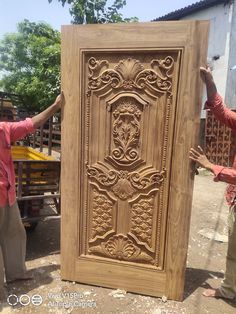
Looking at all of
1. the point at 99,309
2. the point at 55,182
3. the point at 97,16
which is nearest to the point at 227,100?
the point at 97,16

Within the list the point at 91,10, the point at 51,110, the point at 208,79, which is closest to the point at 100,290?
the point at 51,110

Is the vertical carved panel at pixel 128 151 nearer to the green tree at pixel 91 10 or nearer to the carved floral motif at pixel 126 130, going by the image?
the carved floral motif at pixel 126 130

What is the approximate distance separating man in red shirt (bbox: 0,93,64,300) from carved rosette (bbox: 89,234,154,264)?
0.79 meters

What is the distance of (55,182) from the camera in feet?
11.9

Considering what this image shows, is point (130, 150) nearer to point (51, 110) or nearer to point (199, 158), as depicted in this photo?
point (199, 158)

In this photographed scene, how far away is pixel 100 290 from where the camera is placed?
115 inches

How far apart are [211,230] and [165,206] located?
2328 millimetres

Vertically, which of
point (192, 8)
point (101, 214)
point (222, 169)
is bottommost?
point (101, 214)

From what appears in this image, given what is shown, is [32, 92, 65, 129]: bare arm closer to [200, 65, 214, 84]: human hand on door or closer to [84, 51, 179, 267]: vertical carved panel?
[84, 51, 179, 267]: vertical carved panel

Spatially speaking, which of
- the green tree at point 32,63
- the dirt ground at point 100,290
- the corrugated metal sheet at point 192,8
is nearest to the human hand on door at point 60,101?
the dirt ground at point 100,290

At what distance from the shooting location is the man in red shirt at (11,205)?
8.73ft

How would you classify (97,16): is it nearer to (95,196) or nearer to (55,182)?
(55,182)

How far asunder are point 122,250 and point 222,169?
3.84 ft

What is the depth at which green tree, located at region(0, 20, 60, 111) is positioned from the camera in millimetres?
11719
